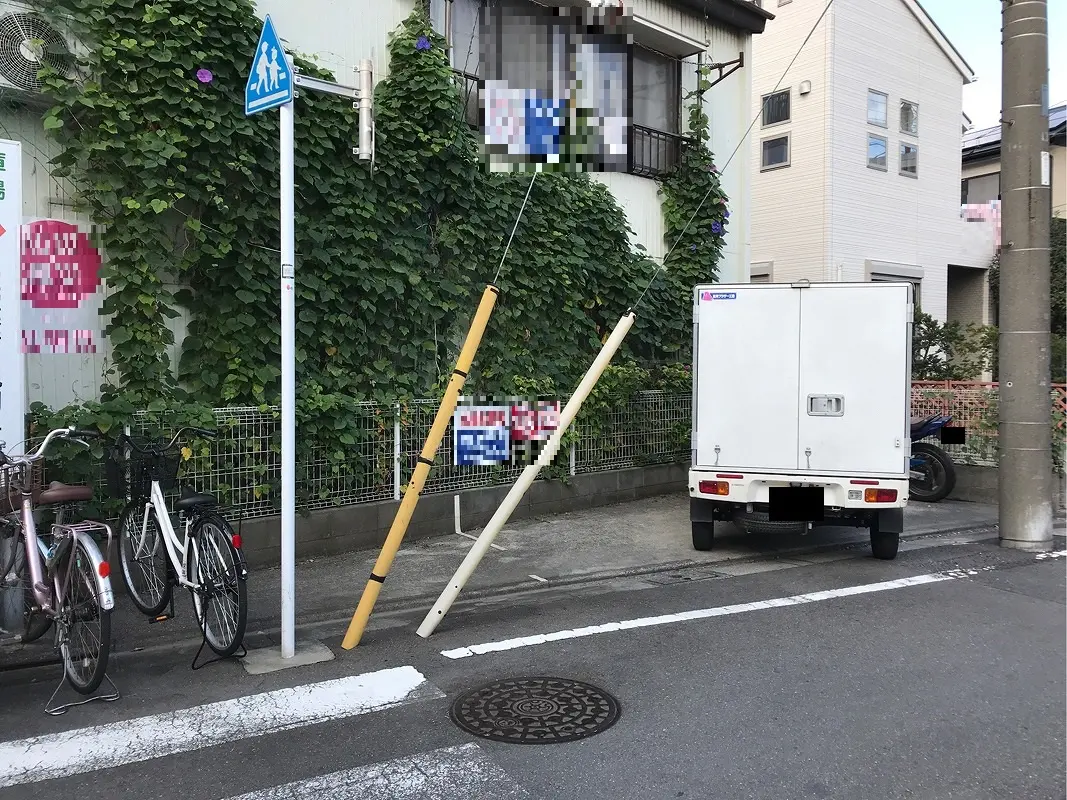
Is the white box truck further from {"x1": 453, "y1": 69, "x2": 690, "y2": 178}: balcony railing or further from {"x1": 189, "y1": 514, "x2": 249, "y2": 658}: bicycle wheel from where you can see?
{"x1": 453, "y1": 69, "x2": 690, "y2": 178}: balcony railing

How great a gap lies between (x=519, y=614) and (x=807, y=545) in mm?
3680

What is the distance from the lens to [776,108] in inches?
722

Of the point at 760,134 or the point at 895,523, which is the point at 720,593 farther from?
the point at 760,134

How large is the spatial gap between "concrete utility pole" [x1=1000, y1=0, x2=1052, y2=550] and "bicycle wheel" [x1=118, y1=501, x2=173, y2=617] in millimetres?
7697

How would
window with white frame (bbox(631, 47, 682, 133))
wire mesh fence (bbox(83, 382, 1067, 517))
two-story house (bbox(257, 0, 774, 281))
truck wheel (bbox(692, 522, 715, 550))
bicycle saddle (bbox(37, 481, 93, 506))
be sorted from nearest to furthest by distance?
bicycle saddle (bbox(37, 481, 93, 506)) < wire mesh fence (bbox(83, 382, 1067, 517)) < truck wheel (bbox(692, 522, 715, 550)) < two-story house (bbox(257, 0, 774, 281)) < window with white frame (bbox(631, 47, 682, 133))

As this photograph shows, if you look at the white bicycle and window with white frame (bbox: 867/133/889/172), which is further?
window with white frame (bbox: 867/133/889/172)

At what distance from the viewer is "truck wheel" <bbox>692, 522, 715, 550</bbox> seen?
7.75 metres

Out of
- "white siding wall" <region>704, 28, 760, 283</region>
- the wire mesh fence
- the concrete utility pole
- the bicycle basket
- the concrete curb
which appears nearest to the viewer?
the bicycle basket

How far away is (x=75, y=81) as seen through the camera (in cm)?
668

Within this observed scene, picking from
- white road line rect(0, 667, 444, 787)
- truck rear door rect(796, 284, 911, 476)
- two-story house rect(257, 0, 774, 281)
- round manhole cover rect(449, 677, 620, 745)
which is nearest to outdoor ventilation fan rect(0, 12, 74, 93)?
two-story house rect(257, 0, 774, 281)

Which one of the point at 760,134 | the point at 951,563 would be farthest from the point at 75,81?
the point at 760,134

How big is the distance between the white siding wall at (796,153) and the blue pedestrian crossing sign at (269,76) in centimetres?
1408

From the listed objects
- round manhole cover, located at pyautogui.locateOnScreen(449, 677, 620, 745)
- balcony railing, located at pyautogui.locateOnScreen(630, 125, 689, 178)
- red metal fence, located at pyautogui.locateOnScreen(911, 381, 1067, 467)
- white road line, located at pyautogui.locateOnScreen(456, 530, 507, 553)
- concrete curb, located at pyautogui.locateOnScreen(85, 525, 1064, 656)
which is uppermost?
balcony railing, located at pyautogui.locateOnScreen(630, 125, 689, 178)

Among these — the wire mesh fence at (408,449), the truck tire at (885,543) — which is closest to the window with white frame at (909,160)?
the wire mesh fence at (408,449)
